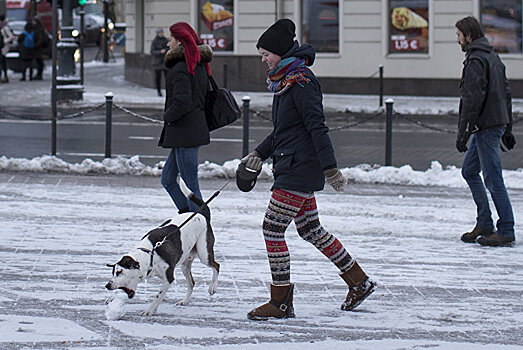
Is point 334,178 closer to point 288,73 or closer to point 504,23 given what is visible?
point 288,73

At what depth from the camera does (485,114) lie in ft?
27.5

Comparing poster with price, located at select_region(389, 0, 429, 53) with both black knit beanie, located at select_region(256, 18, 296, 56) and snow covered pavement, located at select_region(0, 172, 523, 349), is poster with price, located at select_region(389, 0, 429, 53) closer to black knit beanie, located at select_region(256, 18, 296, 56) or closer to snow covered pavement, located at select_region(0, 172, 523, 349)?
snow covered pavement, located at select_region(0, 172, 523, 349)

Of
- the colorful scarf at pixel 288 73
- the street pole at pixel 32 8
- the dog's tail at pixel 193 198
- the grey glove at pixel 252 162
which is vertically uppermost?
the street pole at pixel 32 8

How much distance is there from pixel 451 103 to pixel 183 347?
19.6m

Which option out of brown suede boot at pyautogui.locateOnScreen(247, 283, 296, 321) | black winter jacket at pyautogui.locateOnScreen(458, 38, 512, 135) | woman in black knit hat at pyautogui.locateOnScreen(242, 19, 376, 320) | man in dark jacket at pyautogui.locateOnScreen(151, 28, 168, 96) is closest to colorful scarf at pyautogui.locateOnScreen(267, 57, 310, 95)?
woman in black knit hat at pyautogui.locateOnScreen(242, 19, 376, 320)

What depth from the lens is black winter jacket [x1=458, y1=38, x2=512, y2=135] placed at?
8.30 metres

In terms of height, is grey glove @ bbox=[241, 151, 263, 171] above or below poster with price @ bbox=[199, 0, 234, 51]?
below

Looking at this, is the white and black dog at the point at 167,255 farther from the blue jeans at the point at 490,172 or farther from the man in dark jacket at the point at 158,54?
the man in dark jacket at the point at 158,54

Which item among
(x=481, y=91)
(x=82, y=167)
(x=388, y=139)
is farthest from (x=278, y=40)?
(x=388, y=139)

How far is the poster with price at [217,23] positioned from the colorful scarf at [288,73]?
70.0 feet

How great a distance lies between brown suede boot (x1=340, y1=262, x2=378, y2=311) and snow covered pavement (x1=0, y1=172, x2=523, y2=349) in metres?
0.08

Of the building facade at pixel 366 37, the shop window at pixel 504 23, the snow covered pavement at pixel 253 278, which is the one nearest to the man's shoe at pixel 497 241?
the snow covered pavement at pixel 253 278

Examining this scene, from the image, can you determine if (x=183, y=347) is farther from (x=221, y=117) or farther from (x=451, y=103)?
(x=451, y=103)

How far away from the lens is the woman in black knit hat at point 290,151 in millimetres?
5965
